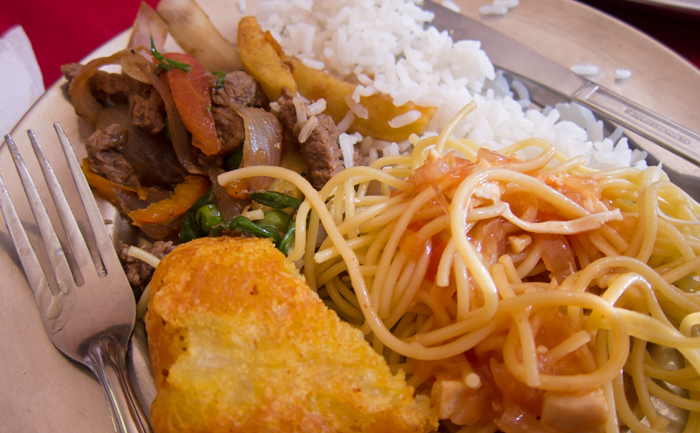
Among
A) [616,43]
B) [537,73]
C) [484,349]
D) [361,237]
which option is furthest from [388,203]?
[616,43]

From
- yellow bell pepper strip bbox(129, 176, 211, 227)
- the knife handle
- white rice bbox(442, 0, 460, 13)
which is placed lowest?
the knife handle

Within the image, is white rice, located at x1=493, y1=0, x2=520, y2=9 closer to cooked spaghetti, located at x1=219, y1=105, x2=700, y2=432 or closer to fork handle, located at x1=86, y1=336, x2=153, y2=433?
cooked spaghetti, located at x1=219, y1=105, x2=700, y2=432

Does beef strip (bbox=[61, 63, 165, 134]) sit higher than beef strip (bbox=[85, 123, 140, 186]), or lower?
higher

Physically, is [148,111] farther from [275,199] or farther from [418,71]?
[418,71]

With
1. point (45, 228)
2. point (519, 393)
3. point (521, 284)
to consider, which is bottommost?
point (519, 393)

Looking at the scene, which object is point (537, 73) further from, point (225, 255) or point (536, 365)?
point (225, 255)

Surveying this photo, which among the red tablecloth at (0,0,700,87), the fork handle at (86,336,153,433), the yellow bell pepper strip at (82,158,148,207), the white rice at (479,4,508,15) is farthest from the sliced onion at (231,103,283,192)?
the red tablecloth at (0,0,700,87)

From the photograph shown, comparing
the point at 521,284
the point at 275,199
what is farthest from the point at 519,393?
the point at 275,199
